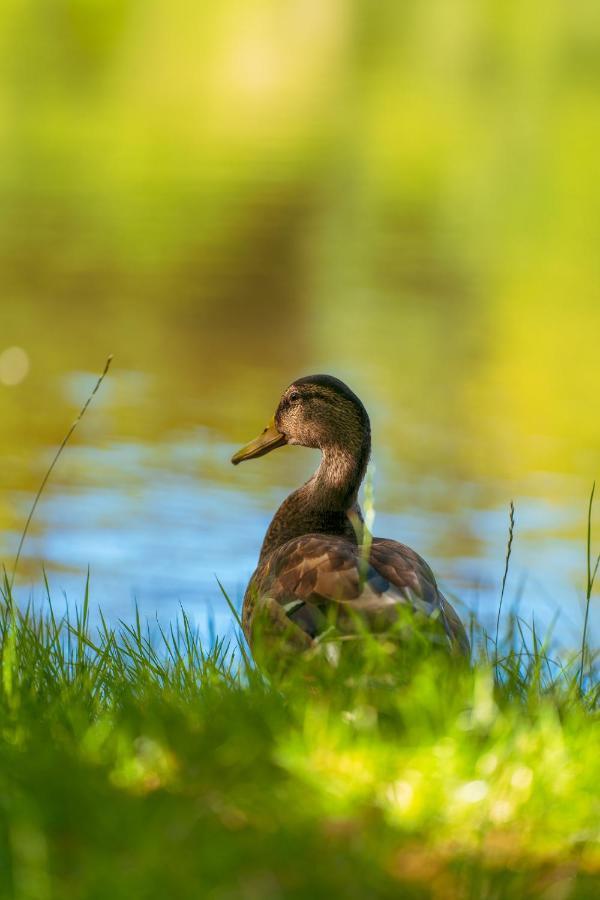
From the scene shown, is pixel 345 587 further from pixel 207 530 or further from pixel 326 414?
pixel 207 530

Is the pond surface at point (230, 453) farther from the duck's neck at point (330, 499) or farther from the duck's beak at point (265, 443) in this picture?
the duck's neck at point (330, 499)

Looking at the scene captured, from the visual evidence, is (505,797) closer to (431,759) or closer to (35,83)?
(431,759)

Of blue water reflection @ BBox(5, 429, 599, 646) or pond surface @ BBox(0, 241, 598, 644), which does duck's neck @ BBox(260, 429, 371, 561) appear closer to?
pond surface @ BBox(0, 241, 598, 644)

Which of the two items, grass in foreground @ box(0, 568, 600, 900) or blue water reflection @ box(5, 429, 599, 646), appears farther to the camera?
blue water reflection @ box(5, 429, 599, 646)

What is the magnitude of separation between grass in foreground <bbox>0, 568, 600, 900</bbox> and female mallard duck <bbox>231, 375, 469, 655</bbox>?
0.41 meters

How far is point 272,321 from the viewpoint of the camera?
1944cm

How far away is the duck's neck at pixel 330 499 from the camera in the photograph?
5723mm

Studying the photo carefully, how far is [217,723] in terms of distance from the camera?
3.31 metres

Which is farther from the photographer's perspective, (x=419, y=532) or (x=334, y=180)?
(x=334, y=180)

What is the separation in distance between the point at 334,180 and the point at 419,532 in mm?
22413

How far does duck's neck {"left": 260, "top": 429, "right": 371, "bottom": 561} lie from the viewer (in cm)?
572

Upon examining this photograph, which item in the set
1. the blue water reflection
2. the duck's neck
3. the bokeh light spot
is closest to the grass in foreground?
the duck's neck

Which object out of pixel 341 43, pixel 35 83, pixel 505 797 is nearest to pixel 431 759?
pixel 505 797

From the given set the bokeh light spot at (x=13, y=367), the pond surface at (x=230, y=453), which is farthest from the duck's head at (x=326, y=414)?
the bokeh light spot at (x=13, y=367)
